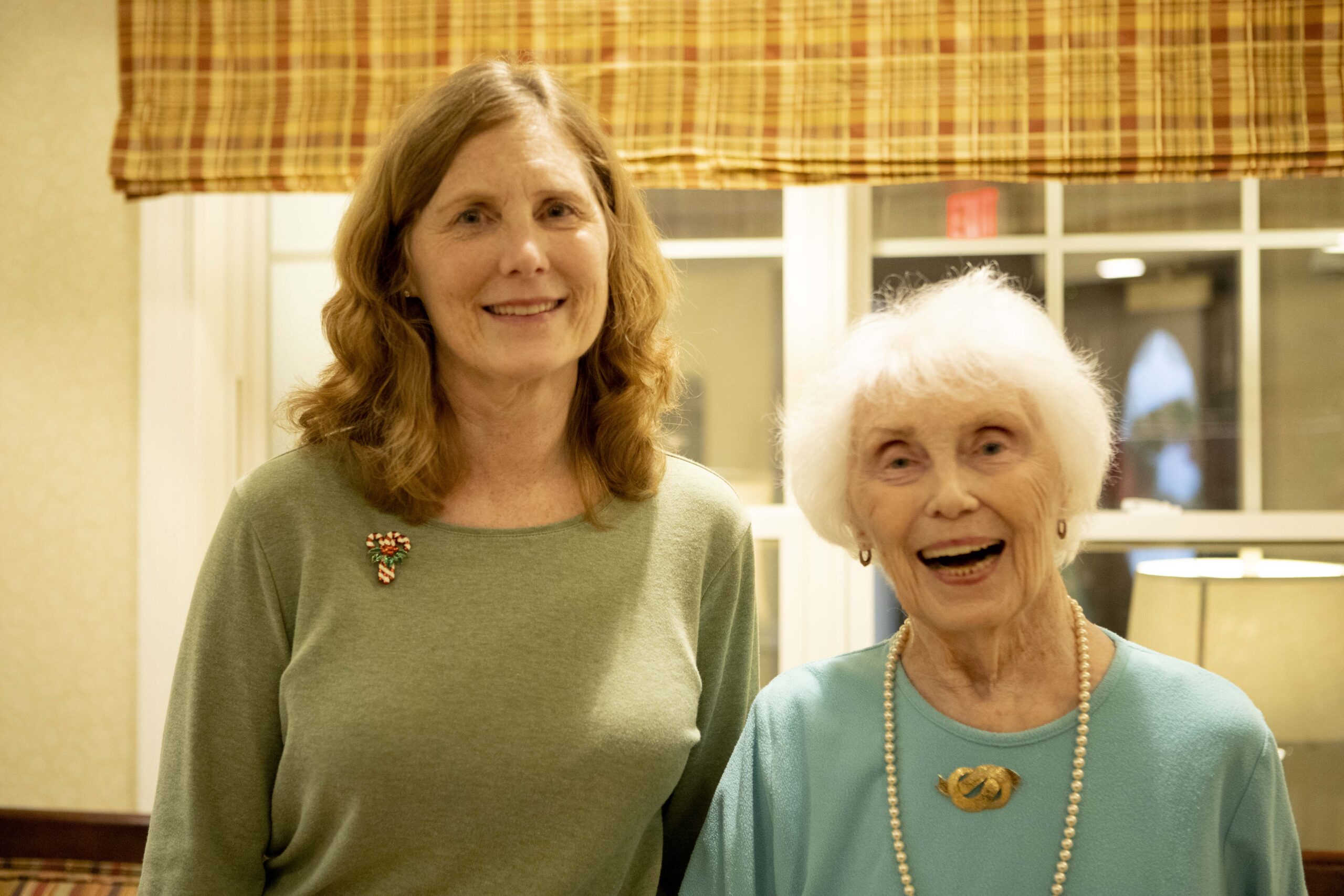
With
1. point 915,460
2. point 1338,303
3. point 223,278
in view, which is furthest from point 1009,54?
point 223,278

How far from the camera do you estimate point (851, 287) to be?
249 cm

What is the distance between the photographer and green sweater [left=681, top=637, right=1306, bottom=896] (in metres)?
1.15

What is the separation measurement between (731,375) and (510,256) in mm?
1234

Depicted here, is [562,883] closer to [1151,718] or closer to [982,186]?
[1151,718]

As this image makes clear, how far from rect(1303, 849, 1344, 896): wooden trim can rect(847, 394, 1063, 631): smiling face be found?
3.85ft

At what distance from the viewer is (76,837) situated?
84.2 inches

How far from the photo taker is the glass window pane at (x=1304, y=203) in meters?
2.42

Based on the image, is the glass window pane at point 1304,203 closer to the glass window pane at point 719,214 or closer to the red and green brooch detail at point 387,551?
the glass window pane at point 719,214

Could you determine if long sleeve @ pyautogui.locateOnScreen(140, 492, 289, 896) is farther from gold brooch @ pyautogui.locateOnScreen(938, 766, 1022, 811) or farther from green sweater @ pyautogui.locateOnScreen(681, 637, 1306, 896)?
gold brooch @ pyautogui.locateOnScreen(938, 766, 1022, 811)

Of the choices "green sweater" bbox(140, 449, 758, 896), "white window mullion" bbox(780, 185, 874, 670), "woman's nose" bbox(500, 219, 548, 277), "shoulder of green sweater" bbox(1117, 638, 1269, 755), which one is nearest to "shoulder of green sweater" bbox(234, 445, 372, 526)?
"green sweater" bbox(140, 449, 758, 896)

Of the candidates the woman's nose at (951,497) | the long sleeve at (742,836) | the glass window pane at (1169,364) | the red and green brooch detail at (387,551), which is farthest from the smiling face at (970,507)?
the glass window pane at (1169,364)

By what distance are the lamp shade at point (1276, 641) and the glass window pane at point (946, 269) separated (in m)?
0.76

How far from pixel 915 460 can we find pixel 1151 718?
37 centimetres

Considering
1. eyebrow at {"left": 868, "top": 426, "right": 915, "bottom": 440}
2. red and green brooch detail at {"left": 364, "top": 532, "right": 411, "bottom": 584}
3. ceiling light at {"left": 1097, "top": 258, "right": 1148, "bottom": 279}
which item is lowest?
red and green brooch detail at {"left": 364, "top": 532, "right": 411, "bottom": 584}
